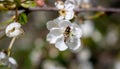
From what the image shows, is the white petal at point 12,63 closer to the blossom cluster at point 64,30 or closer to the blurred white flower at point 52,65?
the blossom cluster at point 64,30

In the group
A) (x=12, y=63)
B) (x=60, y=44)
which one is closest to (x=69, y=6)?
(x=60, y=44)

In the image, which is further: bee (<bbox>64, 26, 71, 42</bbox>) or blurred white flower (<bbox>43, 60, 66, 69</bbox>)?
blurred white flower (<bbox>43, 60, 66, 69</bbox>)

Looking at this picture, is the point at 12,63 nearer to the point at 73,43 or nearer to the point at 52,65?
the point at 73,43

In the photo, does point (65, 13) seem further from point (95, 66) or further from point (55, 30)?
point (95, 66)

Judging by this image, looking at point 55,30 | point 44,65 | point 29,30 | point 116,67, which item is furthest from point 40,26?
point 55,30

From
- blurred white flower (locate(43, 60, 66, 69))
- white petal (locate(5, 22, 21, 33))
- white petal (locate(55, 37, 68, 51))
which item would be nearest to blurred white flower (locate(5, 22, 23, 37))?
white petal (locate(5, 22, 21, 33))

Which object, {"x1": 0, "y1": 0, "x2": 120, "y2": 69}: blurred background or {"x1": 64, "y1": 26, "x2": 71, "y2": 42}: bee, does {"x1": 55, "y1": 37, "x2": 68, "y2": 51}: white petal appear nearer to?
{"x1": 64, "y1": 26, "x2": 71, "y2": 42}: bee

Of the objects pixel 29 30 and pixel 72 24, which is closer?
pixel 72 24
